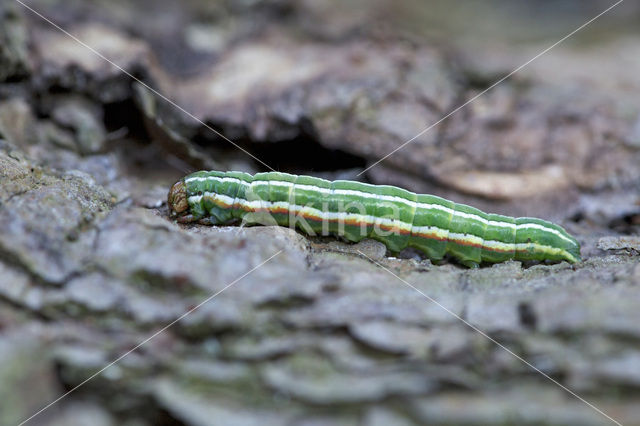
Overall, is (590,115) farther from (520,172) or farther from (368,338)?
(368,338)

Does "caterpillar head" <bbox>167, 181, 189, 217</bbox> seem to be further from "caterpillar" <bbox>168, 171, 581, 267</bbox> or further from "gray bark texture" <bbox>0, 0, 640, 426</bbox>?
"gray bark texture" <bbox>0, 0, 640, 426</bbox>

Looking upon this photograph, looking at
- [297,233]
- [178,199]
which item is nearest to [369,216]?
[297,233]

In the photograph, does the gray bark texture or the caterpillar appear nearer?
the gray bark texture

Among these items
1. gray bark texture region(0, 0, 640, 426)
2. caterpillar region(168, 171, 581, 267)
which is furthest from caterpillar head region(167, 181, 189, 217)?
gray bark texture region(0, 0, 640, 426)

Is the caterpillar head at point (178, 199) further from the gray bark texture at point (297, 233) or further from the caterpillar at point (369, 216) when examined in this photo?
the gray bark texture at point (297, 233)

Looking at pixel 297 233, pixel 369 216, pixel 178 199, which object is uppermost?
pixel 369 216

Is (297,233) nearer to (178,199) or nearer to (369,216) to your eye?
(369,216)

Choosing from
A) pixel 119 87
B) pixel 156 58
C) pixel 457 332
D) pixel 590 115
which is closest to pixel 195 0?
pixel 156 58
